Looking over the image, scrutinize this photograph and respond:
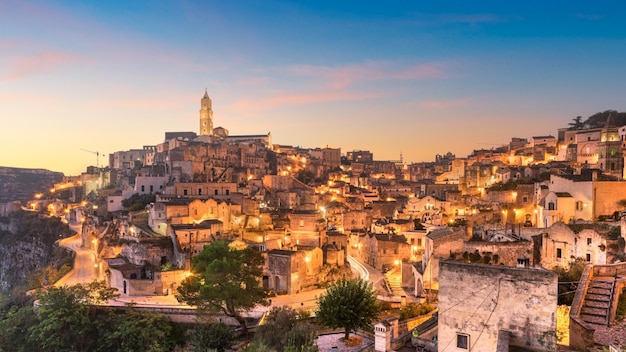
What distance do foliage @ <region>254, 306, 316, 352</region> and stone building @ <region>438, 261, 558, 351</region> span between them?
19.1ft

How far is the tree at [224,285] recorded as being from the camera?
25164mm

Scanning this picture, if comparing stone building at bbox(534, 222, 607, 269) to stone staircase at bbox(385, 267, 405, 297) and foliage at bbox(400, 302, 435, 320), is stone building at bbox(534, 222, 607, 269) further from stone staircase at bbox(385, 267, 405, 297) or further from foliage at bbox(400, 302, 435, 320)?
stone staircase at bbox(385, 267, 405, 297)

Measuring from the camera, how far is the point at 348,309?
62.2ft

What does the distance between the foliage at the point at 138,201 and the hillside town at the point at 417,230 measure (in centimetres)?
26

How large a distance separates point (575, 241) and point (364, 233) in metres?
21.6

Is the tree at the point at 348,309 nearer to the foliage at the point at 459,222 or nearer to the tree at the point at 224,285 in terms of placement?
the tree at the point at 224,285

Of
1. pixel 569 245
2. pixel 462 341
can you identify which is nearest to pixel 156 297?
pixel 462 341

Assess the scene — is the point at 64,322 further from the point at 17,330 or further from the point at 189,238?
the point at 189,238

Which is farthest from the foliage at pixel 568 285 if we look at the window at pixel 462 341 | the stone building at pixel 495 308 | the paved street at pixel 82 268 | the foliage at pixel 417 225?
the paved street at pixel 82 268

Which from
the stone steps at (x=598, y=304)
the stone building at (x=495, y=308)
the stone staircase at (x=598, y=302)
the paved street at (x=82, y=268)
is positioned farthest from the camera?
the paved street at (x=82, y=268)

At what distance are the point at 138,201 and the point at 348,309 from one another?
41999 millimetres

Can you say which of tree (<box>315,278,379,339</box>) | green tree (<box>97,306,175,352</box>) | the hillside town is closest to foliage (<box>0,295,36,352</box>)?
green tree (<box>97,306,175,352</box>)

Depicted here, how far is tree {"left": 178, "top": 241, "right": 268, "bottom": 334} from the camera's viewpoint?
25164mm

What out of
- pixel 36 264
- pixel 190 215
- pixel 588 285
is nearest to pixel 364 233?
pixel 190 215
